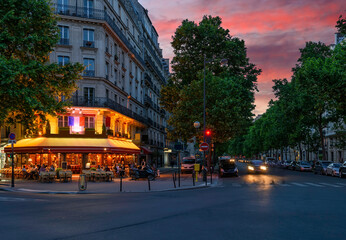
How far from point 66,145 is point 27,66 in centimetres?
1417

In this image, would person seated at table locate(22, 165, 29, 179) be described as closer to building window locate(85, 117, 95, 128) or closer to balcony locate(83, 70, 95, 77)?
building window locate(85, 117, 95, 128)

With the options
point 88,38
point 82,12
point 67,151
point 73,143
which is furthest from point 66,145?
point 82,12

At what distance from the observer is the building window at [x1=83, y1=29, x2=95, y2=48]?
122ft

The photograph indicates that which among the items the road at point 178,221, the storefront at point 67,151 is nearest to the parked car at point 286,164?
the storefront at point 67,151

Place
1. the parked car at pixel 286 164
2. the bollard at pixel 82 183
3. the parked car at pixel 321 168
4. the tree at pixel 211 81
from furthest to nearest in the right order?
the parked car at pixel 286 164
the parked car at pixel 321 168
the tree at pixel 211 81
the bollard at pixel 82 183

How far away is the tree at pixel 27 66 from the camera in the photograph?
21219mm

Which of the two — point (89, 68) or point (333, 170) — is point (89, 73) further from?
point (333, 170)

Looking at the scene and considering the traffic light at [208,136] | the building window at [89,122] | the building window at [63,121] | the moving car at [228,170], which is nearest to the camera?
the traffic light at [208,136]

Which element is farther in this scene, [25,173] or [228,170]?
[228,170]

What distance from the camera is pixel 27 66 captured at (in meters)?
21.2

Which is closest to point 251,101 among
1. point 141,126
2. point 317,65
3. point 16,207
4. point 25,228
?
point 317,65

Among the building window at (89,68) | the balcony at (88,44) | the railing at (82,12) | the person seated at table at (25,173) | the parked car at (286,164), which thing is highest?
the railing at (82,12)

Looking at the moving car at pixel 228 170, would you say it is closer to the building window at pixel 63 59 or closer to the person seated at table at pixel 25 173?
the person seated at table at pixel 25 173

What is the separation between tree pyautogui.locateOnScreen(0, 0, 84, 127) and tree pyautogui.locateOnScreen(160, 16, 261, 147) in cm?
1772
